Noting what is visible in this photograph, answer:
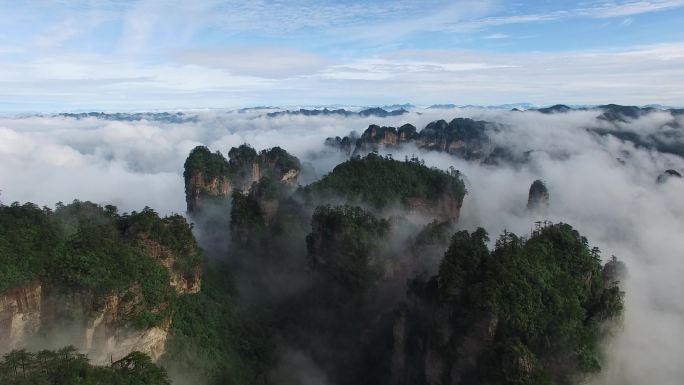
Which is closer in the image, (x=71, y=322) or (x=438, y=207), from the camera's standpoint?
(x=71, y=322)

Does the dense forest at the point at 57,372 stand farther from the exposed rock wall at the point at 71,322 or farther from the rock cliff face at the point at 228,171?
the rock cliff face at the point at 228,171

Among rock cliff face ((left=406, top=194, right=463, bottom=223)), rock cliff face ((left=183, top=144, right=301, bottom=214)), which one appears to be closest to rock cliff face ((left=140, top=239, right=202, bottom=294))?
rock cliff face ((left=183, top=144, right=301, bottom=214))

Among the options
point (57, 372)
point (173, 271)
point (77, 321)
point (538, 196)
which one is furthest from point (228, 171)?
point (57, 372)

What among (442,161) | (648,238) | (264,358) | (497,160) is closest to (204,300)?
(264,358)

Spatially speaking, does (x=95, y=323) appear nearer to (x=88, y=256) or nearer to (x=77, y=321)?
(x=77, y=321)

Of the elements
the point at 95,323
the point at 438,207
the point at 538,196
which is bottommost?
the point at 538,196

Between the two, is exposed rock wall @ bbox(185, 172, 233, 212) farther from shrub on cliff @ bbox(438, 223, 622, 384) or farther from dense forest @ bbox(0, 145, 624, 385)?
shrub on cliff @ bbox(438, 223, 622, 384)

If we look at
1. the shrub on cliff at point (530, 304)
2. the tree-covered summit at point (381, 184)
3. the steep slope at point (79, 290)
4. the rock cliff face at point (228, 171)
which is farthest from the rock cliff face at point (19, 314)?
the rock cliff face at point (228, 171)
